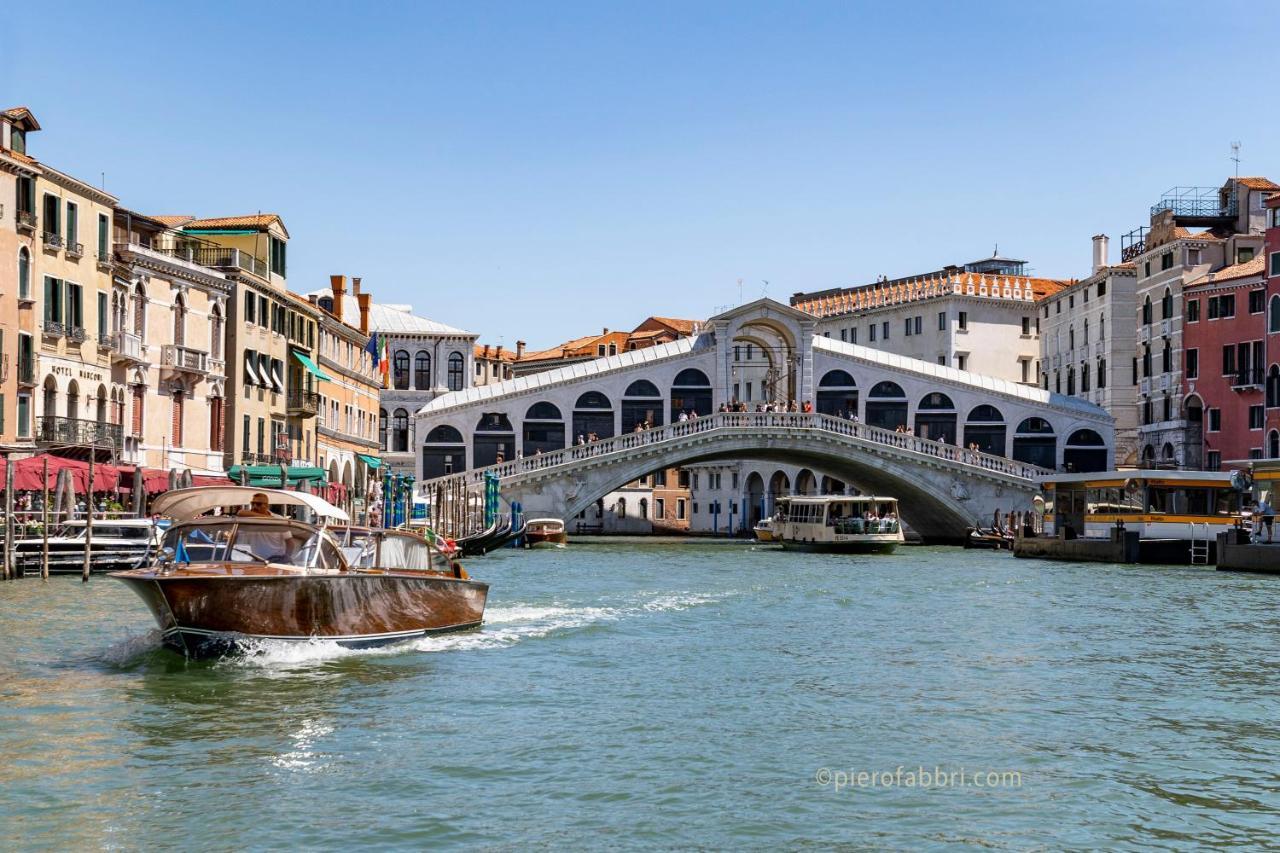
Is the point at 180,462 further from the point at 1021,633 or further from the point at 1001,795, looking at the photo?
the point at 1001,795

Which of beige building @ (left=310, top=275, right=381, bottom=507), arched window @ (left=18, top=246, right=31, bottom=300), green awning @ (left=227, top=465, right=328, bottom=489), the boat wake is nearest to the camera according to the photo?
the boat wake

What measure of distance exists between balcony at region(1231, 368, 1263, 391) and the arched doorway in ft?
93.5

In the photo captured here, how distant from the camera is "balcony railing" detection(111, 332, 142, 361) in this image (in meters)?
34.8

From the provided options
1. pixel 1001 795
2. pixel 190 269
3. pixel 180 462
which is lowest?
pixel 1001 795

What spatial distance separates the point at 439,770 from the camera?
Answer: 11359 mm

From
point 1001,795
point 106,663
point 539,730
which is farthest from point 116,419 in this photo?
point 1001,795

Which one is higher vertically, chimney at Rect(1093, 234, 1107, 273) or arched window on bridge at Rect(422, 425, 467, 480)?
chimney at Rect(1093, 234, 1107, 273)

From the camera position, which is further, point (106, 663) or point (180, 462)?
point (180, 462)

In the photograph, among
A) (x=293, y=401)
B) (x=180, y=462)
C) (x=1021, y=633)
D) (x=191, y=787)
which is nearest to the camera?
(x=191, y=787)

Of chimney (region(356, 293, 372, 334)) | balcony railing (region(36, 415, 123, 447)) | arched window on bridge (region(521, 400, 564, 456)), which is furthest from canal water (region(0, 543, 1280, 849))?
chimney (region(356, 293, 372, 334))

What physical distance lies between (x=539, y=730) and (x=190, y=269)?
1079 inches

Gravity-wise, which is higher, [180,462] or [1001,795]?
[180,462]

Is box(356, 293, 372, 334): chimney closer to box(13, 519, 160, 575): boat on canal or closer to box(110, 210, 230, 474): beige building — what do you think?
box(110, 210, 230, 474): beige building

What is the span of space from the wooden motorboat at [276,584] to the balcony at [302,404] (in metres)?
27.8
